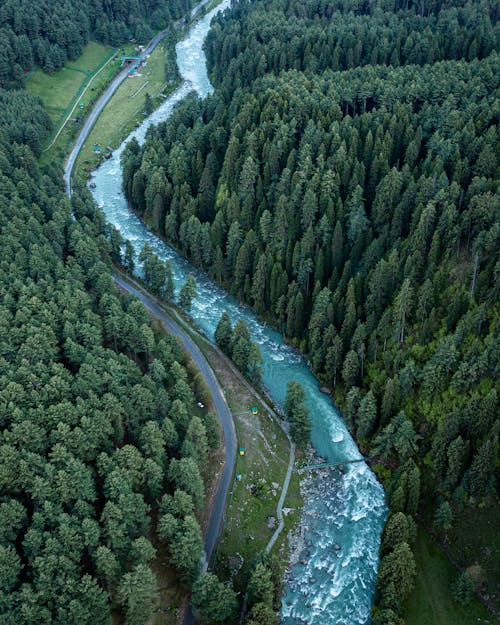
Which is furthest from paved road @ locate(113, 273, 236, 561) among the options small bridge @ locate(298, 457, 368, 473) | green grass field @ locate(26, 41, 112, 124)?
green grass field @ locate(26, 41, 112, 124)

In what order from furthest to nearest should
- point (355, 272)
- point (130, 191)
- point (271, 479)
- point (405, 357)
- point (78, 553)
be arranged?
point (130, 191) → point (355, 272) → point (405, 357) → point (271, 479) → point (78, 553)

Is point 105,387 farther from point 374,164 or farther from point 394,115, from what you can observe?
point 394,115

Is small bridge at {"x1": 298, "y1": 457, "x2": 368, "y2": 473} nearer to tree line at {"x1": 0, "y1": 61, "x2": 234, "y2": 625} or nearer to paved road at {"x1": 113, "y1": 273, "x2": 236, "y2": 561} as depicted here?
paved road at {"x1": 113, "y1": 273, "x2": 236, "y2": 561}

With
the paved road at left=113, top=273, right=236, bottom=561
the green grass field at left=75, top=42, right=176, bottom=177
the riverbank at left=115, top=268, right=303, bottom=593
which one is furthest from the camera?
the green grass field at left=75, top=42, right=176, bottom=177

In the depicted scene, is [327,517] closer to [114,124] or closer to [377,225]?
[377,225]

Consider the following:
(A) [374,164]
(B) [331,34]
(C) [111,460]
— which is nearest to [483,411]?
(C) [111,460]

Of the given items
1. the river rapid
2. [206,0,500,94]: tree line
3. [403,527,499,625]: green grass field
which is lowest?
[403,527,499,625]: green grass field

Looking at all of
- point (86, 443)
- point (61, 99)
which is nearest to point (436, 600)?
point (86, 443)
